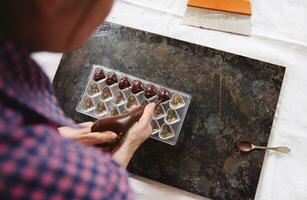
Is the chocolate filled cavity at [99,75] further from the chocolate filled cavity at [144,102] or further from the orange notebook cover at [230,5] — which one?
the orange notebook cover at [230,5]

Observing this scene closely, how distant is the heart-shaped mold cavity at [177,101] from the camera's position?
931mm

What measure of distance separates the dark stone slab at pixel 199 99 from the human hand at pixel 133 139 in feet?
0.22

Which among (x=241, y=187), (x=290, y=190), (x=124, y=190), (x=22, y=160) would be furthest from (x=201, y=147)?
(x=22, y=160)

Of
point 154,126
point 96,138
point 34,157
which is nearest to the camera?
point 34,157

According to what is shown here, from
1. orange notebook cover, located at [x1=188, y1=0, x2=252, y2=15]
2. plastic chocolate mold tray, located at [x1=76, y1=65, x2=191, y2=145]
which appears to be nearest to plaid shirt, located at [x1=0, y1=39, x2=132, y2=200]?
plastic chocolate mold tray, located at [x1=76, y1=65, x2=191, y2=145]

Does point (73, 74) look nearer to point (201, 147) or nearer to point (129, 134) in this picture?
point (129, 134)

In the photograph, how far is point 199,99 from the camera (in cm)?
96

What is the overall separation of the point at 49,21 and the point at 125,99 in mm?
535

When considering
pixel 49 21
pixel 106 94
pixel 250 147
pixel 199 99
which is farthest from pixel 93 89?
pixel 49 21

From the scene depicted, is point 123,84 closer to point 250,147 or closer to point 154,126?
point 154,126

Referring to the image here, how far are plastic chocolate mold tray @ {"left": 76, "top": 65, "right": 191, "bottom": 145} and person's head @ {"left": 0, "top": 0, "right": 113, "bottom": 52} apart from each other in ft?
1.46

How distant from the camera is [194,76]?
0.98 m

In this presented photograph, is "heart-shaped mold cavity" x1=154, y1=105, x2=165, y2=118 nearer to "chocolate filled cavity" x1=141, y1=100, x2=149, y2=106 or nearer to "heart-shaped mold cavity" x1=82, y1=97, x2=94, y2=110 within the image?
"chocolate filled cavity" x1=141, y1=100, x2=149, y2=106

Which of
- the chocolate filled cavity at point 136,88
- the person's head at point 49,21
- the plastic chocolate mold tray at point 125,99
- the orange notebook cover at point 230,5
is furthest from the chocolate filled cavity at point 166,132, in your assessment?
the person's head at point 49,21
